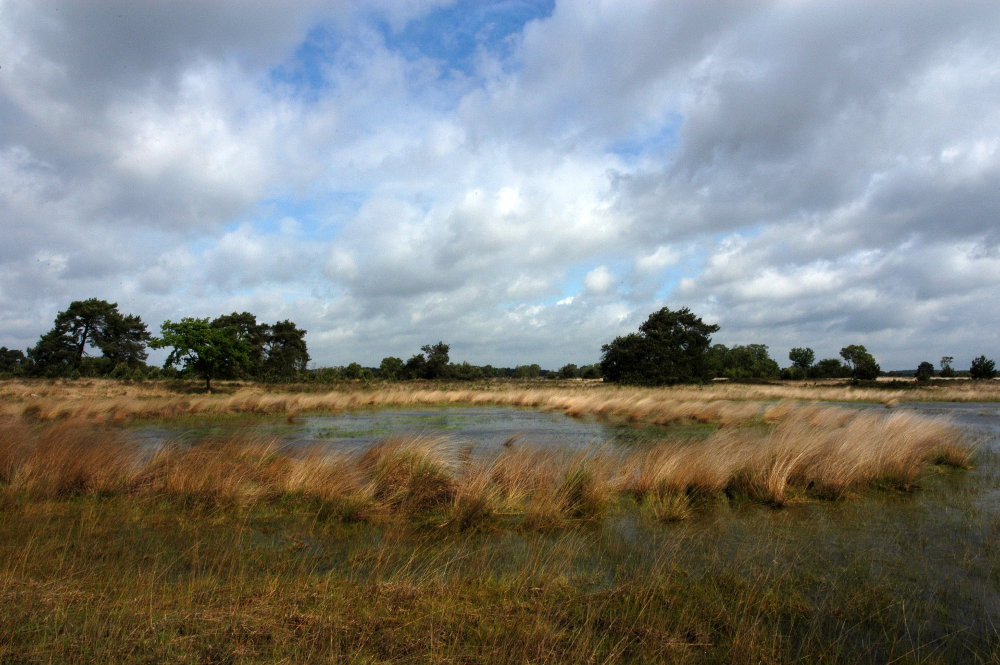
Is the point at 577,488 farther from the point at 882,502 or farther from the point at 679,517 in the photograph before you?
the point at 882,502

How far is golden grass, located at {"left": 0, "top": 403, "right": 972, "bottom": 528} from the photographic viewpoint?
707cm

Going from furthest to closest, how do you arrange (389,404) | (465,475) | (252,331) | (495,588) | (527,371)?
(527,371) < (252,331) < (389,404) < (465,475) < (495,588)

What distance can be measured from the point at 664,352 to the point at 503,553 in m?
47.0

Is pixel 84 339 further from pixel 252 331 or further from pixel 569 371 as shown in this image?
pixel 569 371

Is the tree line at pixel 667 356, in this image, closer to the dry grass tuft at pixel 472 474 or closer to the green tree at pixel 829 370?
the green tree at pixel 829 370

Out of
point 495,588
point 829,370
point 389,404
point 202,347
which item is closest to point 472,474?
point 495,588

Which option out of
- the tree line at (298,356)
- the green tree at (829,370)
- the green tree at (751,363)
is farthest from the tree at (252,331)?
the green tree at (829,370)

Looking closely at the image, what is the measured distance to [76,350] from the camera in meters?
58.2

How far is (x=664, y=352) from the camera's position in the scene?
49469 millimetres

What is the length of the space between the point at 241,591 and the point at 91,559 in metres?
2.13

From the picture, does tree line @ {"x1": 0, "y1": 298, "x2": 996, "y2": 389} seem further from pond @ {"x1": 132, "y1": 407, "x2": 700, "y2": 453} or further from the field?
the field

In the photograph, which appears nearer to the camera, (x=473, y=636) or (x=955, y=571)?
(x=473, y=636)

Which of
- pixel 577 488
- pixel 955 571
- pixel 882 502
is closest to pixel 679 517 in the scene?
pixel 577 488

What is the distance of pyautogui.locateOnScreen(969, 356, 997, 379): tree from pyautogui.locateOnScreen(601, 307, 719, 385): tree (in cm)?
3864
